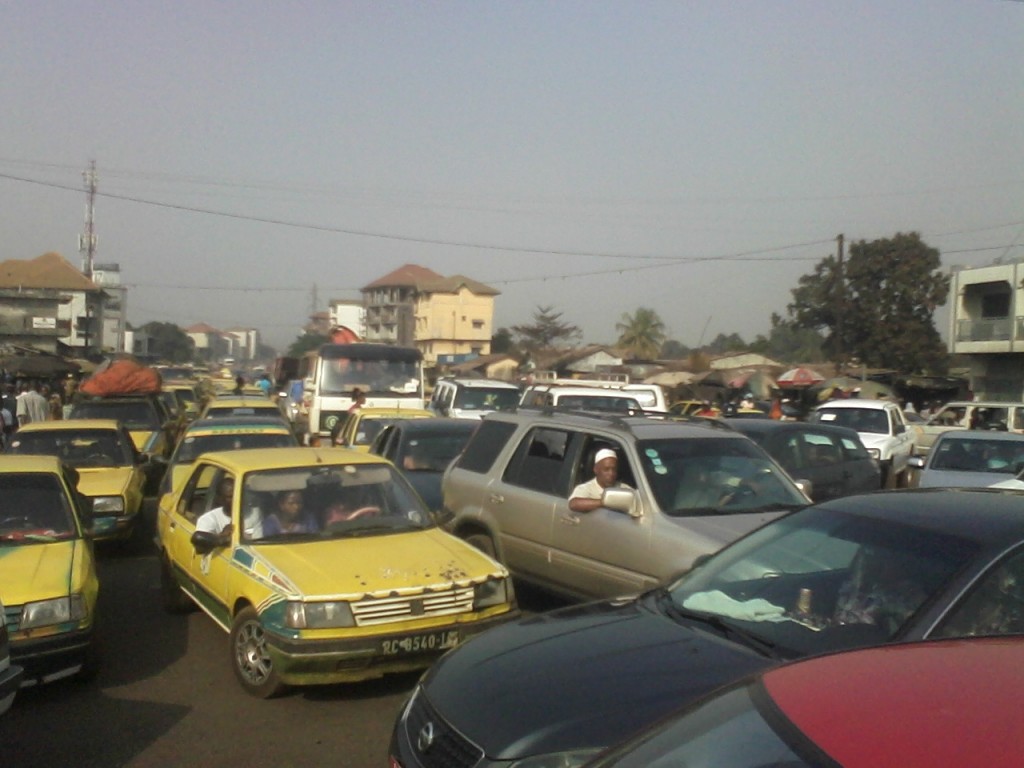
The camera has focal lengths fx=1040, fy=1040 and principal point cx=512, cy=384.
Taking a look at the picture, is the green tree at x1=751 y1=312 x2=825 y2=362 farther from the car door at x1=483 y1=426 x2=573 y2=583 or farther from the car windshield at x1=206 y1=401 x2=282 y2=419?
the car door at x1=483 y1=426 x2=573 y2=583

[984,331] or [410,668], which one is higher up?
[984,331]

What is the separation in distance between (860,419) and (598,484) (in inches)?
557

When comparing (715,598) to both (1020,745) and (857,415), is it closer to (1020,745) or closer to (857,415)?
→ (1020,745)

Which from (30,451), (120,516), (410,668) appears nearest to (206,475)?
(410,668)

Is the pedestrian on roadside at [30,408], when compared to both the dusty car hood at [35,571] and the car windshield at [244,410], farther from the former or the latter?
the dusty car hood at [35,571]

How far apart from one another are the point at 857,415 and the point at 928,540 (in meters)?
16.9

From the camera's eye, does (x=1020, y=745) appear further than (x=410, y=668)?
No

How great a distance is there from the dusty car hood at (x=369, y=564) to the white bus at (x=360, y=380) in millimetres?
14555

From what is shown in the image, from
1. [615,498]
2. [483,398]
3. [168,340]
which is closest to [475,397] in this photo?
[483,398]

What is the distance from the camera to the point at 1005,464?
13.5m

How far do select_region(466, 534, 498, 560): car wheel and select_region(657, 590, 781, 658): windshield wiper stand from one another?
12.7ft

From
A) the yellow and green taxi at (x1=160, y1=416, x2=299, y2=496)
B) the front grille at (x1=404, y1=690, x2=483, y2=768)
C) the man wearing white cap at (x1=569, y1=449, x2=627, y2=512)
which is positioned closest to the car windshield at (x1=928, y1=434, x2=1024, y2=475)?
the man wearing white cap at (x1=569, y1=449, x2=627, y2=512)

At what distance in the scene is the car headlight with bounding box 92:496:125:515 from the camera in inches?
446

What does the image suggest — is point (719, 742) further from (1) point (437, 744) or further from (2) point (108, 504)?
(2) point (108, 504)
